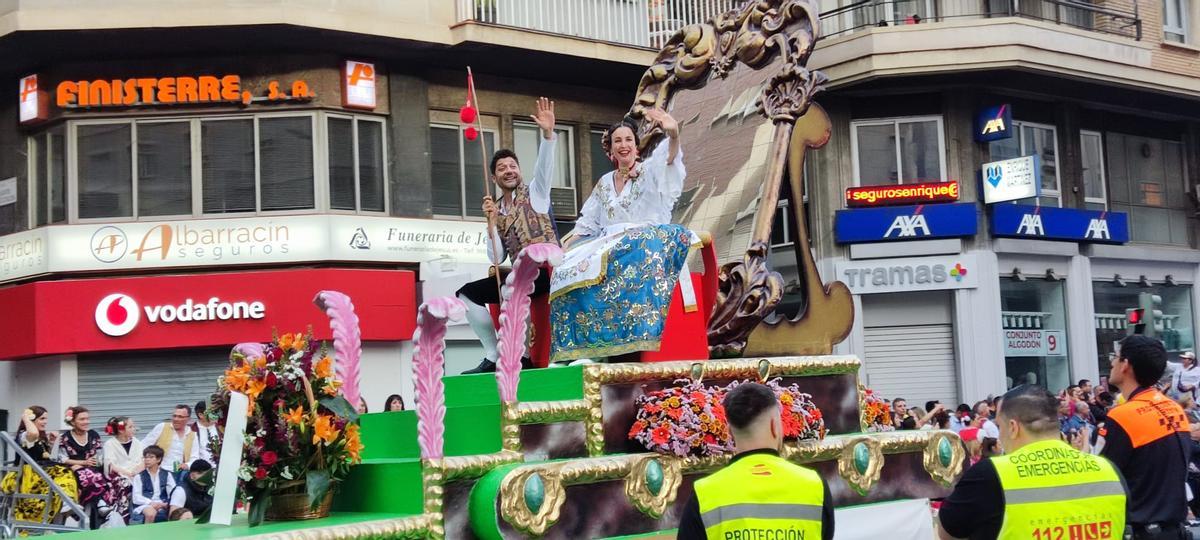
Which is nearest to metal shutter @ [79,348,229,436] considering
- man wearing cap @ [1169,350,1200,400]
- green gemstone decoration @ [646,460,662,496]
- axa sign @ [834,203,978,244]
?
axa sign @ [834,203,978,244]

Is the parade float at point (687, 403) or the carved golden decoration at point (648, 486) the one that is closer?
the parade float at point (687, 403)

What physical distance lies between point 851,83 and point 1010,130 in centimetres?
282

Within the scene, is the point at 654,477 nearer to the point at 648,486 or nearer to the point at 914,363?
the point at 648,486

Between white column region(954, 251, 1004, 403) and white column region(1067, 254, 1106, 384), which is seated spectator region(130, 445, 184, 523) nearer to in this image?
white column region(954, 251, 1004, 403)

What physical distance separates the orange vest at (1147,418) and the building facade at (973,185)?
16.3m

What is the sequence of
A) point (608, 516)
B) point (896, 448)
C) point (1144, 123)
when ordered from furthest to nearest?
1. point (1144, 123)
2. point (896, 448)
3. point (608, 516)

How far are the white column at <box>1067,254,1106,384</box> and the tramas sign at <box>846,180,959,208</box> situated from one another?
10.1 feet


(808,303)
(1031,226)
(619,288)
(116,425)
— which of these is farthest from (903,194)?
(619,288)

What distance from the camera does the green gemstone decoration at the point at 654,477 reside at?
23.3 feet

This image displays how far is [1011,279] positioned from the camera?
23.5 meters

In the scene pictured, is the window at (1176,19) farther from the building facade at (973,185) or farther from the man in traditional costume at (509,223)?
the man in traditional costume at (509,223)

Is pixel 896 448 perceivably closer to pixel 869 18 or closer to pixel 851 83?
pixel 851 83

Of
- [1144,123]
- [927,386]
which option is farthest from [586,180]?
[1144,123]

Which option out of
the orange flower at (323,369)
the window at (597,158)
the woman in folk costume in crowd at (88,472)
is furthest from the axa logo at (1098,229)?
the orange flower at (323,369)
